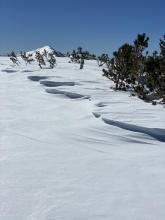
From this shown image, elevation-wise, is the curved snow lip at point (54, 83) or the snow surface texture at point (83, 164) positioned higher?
the curved snow lip at point (54, 83)

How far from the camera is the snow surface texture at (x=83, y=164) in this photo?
5.74 m

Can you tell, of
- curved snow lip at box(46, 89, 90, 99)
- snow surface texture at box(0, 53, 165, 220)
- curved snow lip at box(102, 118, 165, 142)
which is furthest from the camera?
curved snow lip at box(46, 89, 90, 99)

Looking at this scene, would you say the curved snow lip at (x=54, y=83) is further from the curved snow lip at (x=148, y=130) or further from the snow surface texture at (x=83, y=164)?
the curved snow lip at (x=148, y=130)

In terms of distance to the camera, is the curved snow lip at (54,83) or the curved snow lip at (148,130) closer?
the curved snow lip at (148,130)

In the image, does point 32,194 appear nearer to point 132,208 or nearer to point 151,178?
point 132,208

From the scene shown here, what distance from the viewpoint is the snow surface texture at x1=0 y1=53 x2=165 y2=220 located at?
5.74 m

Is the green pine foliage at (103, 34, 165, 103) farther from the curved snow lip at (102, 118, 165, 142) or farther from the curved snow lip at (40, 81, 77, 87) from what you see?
the curved snow lip at (102, 118, 165, 142)

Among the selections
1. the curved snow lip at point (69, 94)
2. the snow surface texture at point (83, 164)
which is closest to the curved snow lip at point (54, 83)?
the curved snow lip at point (69, 94)

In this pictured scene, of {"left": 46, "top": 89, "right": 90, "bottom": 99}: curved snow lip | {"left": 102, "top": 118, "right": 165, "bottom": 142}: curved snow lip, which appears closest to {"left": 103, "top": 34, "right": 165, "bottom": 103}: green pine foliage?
{"left": 46, "top": 89, "right": 90, "bottom": 99}: curved snow lip

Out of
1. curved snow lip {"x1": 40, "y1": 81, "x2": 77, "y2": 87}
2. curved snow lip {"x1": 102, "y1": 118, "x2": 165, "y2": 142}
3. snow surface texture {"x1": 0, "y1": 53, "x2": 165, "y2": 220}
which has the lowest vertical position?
snow surface texture {"x1": 0, "y1": 53, "x2": 165, "y2": 220}

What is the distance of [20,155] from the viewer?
8.72 meters

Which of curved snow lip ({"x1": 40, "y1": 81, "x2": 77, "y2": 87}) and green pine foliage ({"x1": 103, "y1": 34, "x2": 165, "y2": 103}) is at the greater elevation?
green pine foliage ({"x1": 103, "y1": 34, "x2": 165, "y2": 103})

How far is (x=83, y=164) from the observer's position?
315 inches

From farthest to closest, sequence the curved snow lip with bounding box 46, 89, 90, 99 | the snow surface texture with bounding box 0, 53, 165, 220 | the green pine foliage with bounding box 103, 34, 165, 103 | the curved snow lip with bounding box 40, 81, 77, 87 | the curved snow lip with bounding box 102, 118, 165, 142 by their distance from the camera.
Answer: the curved snow lip with bounding box 40, 81, 77, 87
the curved snow lip with bounding box 46, 89, 90, 99
the green pine foliage with bounding box 103, 34, 165, 103
the curved snow lip with bounding box 102, 118, 165, 142
the snow surface texture with bounding box 0, 53, 165, 220
